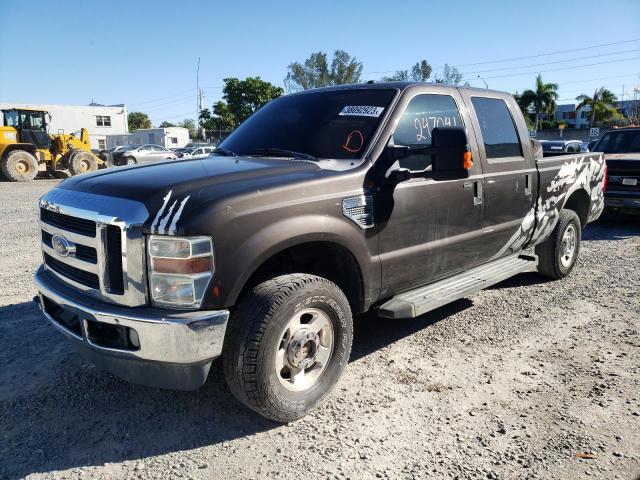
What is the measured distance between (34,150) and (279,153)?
70.9ft

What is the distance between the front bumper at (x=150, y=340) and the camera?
248cm

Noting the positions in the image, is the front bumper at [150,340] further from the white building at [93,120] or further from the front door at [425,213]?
the white building at [93,120]

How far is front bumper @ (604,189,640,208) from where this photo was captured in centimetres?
889

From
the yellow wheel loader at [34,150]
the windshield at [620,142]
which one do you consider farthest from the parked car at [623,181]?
the yellow wheel loader at [34,150]

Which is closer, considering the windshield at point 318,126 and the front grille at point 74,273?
the front grille at point 74,273

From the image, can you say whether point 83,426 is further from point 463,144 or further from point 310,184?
point 463,144

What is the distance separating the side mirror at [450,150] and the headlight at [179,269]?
62.5 inches

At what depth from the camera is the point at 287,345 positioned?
2910mm

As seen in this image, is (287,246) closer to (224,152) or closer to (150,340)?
(150,340)

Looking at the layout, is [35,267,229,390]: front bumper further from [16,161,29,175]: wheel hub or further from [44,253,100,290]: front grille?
[16,161,29,175]: wheel hub

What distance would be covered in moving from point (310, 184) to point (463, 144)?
A: 1021mm

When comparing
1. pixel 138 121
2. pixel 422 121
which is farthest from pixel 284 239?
pixel 138 121

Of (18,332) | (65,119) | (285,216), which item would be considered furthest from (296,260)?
(65,119)

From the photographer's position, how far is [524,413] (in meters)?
3.04
